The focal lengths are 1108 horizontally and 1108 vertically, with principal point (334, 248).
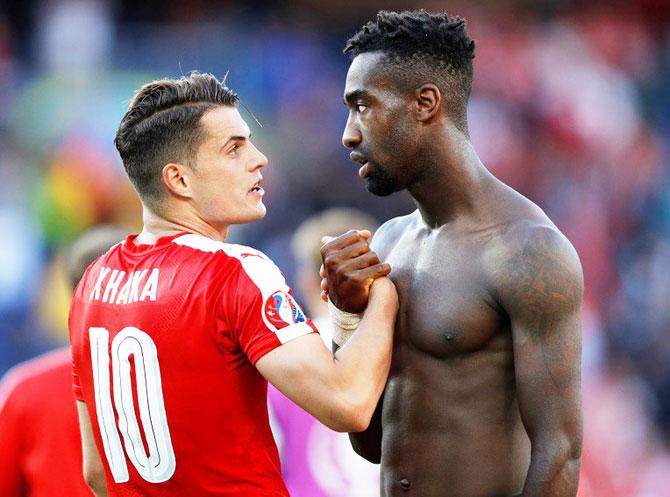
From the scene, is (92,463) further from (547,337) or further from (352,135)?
(547,337)

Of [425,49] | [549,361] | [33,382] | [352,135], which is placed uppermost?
[425,49]

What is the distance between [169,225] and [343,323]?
608 millimetres

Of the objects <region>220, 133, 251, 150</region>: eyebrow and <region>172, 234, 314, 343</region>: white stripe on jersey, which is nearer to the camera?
<region>172, 234, 314, 343</region>: white stripe on jersey

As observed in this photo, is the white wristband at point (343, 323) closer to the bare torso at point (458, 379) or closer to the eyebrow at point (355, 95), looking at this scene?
the bare torso at point (458, 379)

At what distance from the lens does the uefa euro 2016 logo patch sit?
3035 mm

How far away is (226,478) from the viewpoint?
3.11m

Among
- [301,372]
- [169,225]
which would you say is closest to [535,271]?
A: [301,372]

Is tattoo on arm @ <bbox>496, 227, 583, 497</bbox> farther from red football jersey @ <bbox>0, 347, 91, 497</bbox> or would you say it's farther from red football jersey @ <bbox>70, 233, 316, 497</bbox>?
red football jersey @ <bbox>0, 347, 91, 497</bbox>

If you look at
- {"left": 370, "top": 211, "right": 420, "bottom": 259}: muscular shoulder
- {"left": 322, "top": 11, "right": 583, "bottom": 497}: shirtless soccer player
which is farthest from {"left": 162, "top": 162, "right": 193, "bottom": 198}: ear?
{"left": 370, "top": 211, "right": 420, "bottom": 259}: muscular shoulder

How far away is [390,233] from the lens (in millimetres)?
3725

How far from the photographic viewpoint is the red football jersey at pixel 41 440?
4.23 m

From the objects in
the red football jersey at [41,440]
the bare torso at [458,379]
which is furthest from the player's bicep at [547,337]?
the red football jersey at [41,440]

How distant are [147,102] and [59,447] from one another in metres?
1.58

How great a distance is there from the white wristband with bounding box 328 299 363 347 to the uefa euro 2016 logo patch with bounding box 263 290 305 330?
30 centimetres
